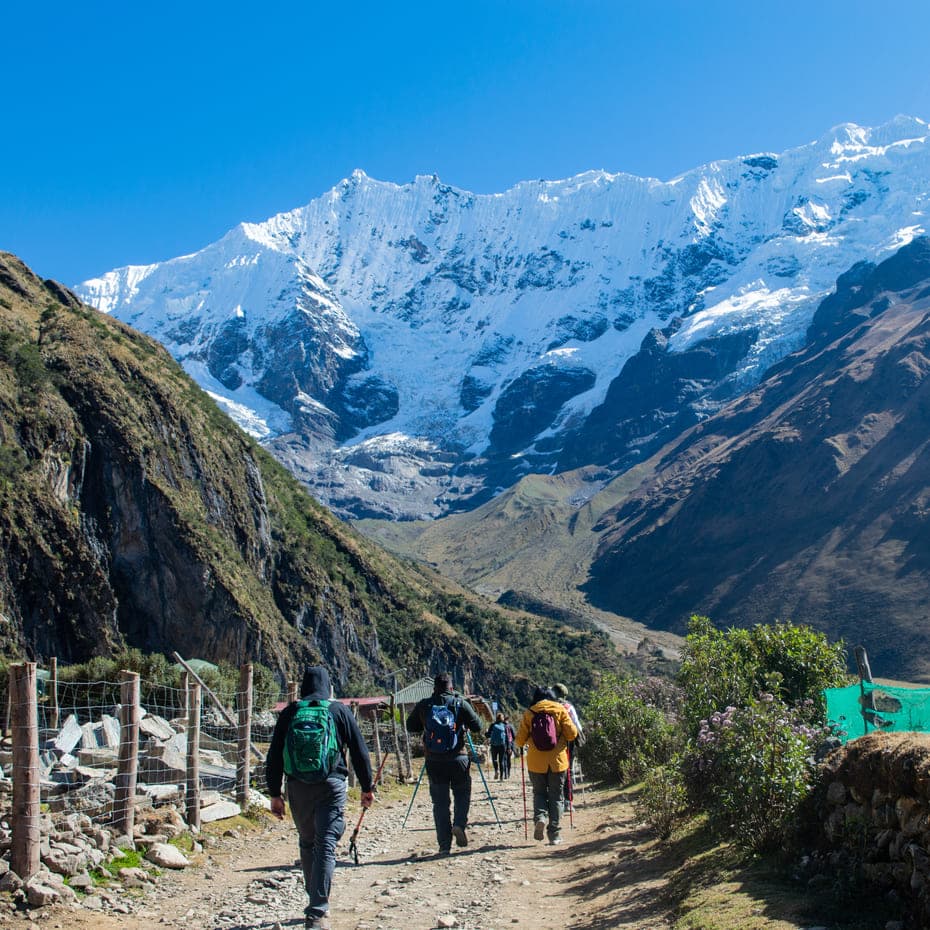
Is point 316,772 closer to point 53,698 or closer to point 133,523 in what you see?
point 53,698

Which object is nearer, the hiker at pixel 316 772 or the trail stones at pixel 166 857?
the hiker at pixel 316 772

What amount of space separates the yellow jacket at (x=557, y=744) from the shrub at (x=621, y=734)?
19.1 ft

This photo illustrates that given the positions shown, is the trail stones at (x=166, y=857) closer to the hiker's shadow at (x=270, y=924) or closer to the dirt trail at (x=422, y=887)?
the dirt trail at (x=422, y=887)

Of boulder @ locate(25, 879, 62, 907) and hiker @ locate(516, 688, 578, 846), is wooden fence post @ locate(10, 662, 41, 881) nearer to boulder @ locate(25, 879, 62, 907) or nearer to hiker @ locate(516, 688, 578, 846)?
boulder @ locate(25, 879, 62, 907)

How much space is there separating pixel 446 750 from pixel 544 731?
3.91 feet

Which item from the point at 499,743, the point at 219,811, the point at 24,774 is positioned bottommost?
the point at 499,743

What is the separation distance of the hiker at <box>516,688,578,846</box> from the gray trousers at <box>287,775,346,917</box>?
412 centimetres

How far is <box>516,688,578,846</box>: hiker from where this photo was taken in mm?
11328

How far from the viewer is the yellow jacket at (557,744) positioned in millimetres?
11320

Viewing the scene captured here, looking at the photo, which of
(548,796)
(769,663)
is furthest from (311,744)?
(769,663)

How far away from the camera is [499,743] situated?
23156mm

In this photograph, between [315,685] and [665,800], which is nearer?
[315,685]

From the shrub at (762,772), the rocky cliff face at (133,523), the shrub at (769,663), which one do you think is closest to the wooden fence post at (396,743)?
the shrub at (769,663)

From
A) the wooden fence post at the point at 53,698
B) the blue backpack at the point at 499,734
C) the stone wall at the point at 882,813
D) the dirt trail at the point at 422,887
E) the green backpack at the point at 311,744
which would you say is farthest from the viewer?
the blue backpack at the point at 499,734
